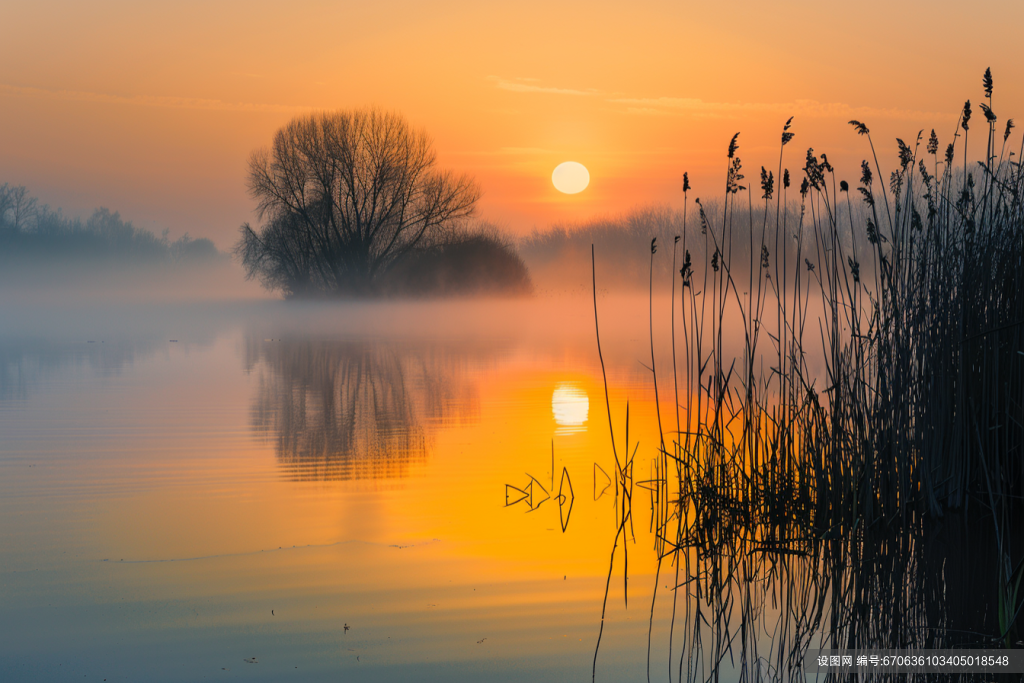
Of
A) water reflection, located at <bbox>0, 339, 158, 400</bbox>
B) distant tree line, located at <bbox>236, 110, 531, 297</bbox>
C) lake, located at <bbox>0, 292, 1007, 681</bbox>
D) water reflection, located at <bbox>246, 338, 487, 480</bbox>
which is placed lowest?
lake, located at <bbox>0, 292, 1007, 681</bbox>

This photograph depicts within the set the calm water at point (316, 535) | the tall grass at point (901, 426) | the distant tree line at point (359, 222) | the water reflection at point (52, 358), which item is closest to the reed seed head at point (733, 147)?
the tall grass at point (901, 426)

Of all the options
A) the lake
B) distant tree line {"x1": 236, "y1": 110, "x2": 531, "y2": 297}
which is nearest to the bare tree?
distant tree line {"x1": 236, "y1": 110, "x2": 531, "y2": 297}

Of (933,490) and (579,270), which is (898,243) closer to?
(933,490)

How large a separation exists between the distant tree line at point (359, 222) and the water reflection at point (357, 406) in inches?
657

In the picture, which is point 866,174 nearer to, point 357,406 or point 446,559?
point 446,559

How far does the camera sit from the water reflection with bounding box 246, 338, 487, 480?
6.13 metres

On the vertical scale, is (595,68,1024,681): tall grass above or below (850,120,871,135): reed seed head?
below

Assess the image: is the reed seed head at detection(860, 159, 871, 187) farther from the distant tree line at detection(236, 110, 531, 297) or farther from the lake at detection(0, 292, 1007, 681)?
the distant tree line at detection(236, 110, 531, 297)

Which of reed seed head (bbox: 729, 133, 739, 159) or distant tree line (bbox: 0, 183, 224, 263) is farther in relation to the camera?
distant tree line (bbox: 0, 183, 224, 263)

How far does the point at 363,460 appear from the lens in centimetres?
608

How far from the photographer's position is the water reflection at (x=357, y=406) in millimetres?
6133

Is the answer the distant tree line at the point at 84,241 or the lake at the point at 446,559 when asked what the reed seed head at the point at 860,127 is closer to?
the lake at the point at 446,559

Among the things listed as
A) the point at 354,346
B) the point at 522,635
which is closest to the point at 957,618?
the point at 522,635

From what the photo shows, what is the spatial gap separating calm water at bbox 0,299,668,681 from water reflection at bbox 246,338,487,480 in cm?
5
